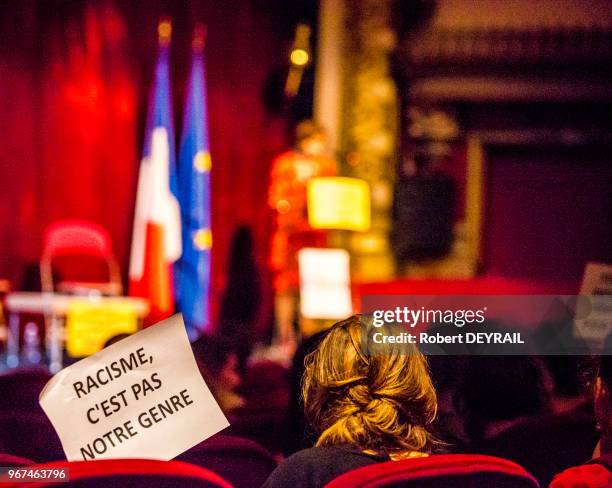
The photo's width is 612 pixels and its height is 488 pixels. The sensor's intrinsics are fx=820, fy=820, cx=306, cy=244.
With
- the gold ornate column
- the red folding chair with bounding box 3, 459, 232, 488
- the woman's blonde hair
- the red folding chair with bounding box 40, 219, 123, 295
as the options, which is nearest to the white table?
the red folding chair with bounding box 40, 219, 123, 295

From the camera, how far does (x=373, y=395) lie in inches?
54.1

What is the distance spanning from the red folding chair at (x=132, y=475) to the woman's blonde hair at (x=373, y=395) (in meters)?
0.31

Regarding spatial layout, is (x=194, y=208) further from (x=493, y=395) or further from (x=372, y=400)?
(x=372, y=400)

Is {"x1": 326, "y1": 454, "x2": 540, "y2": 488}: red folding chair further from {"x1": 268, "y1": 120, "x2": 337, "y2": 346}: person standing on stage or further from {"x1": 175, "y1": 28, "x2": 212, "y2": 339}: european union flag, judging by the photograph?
{"x1": 175, "y1": 28, "x2": 212, "y2": 339}: european union flag

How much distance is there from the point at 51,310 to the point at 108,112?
212 centimetres

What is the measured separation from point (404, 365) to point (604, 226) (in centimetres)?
712

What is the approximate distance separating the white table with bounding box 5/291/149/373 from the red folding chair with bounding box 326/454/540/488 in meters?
4.13

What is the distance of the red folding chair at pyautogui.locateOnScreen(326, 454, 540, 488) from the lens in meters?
1.11

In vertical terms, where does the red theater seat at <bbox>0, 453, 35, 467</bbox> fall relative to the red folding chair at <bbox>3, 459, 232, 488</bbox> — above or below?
below

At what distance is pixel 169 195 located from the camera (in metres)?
6.68

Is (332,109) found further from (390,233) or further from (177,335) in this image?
(177,335)

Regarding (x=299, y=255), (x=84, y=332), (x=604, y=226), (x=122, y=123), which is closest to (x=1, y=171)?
(x=122, y=123)

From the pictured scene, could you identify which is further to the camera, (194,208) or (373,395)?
(194,208)

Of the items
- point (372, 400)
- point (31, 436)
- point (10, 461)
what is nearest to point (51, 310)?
point (31, 436)
